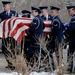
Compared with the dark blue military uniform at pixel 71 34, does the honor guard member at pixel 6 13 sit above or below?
above

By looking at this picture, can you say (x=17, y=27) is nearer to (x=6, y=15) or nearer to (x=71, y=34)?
(x=6, y=15)

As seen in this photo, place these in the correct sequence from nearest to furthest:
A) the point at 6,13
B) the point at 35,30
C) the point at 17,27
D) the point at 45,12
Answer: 1. the point at 35,30
2. the point at 17,27
3. the point at 45,12
4. the point at 6,13

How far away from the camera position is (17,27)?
10.3m

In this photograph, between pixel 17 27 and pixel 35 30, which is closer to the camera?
pixel 35 30

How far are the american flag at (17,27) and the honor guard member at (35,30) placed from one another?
0.18 metres

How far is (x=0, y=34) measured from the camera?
1057 cm

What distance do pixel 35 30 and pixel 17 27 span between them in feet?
1.49

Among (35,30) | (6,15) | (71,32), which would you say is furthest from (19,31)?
(71,32)

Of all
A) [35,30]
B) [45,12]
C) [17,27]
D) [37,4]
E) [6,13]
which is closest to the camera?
[35,30]

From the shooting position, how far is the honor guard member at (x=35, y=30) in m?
10.1

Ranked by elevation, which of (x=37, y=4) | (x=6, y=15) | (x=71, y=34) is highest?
(x=6, y=15)

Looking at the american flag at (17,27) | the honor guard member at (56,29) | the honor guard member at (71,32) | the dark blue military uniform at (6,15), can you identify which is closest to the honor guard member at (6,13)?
the dark blue military uniform at (6,15)

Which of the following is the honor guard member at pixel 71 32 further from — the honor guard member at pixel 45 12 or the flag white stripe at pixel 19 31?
the flag white stripe at pixel 19 31

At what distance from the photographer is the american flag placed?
33.6 feet
